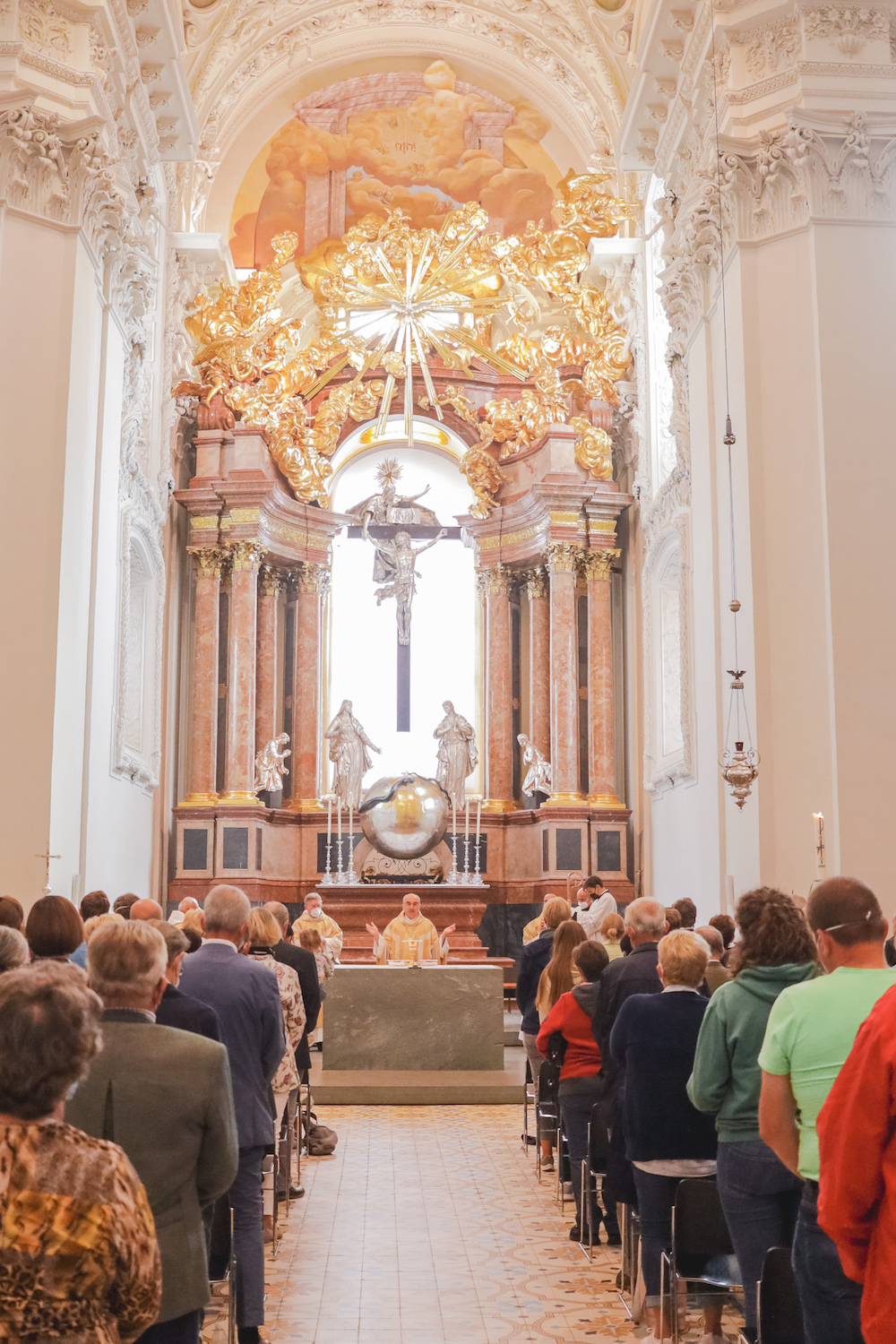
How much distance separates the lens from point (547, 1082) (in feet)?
28.2

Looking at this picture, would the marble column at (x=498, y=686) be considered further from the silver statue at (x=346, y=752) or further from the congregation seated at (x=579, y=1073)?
the congregation seated at (x=579, y=1073)

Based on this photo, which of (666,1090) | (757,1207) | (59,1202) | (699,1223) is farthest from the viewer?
(666,1090)

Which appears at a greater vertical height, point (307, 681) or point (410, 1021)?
point (307, 681)

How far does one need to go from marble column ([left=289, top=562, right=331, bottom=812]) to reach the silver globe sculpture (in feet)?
8.04

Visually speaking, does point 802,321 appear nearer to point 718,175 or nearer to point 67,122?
point 718,175

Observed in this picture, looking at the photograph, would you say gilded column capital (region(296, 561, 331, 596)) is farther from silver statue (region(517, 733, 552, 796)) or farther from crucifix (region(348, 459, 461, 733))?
silver statue (region(517, 733, 552, 796))

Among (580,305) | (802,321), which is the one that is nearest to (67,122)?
(802,321)

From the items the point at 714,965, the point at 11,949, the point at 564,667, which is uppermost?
the point at 564,667

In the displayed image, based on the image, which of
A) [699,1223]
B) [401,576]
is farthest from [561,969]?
[401,576]

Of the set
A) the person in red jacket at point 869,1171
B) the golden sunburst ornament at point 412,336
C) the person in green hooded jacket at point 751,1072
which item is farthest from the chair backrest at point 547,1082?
the golden sunburst ornament at point 412,336

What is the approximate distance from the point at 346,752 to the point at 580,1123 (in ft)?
41.3

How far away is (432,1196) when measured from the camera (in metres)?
8.13

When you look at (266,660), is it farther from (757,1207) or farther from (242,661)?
(757,1207)

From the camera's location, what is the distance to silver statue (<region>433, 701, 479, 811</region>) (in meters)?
19.6
